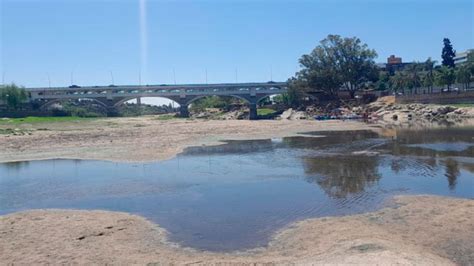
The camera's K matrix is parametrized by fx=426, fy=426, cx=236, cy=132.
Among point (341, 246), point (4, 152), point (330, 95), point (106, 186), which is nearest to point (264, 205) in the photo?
point (341, 246)

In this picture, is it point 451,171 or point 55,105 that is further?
point 55,105

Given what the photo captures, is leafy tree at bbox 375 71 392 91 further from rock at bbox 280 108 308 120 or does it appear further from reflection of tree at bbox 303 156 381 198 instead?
reflection of tree at bbox 303 156 381 198

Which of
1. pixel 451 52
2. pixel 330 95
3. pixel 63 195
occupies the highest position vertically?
pixel 451 52

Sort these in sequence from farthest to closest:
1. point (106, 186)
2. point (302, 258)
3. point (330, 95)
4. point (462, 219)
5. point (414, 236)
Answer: point (330, 95)
point (106, 186)
point (462, 219)
point (414, 236)
point (302, 258)

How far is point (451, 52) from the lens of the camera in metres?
131

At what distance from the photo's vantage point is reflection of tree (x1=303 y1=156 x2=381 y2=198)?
20.3 metres

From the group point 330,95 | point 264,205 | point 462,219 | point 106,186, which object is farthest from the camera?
point 330,95

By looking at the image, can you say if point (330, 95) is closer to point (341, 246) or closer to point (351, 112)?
point (351, 112)

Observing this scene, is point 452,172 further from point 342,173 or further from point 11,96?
point 11,96

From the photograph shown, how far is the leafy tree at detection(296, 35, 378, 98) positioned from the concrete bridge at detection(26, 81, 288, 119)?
15.7 metres

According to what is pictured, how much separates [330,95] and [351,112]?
2140 cm

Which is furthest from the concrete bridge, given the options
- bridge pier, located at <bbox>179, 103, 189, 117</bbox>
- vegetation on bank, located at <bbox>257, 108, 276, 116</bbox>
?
vegetation on bank, located at <bbox>257, 108, 276, 116</bbox>

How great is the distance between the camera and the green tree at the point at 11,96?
114 m

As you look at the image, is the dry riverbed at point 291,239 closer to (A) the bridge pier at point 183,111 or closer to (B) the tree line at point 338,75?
(B) the tree line at point 338,75
